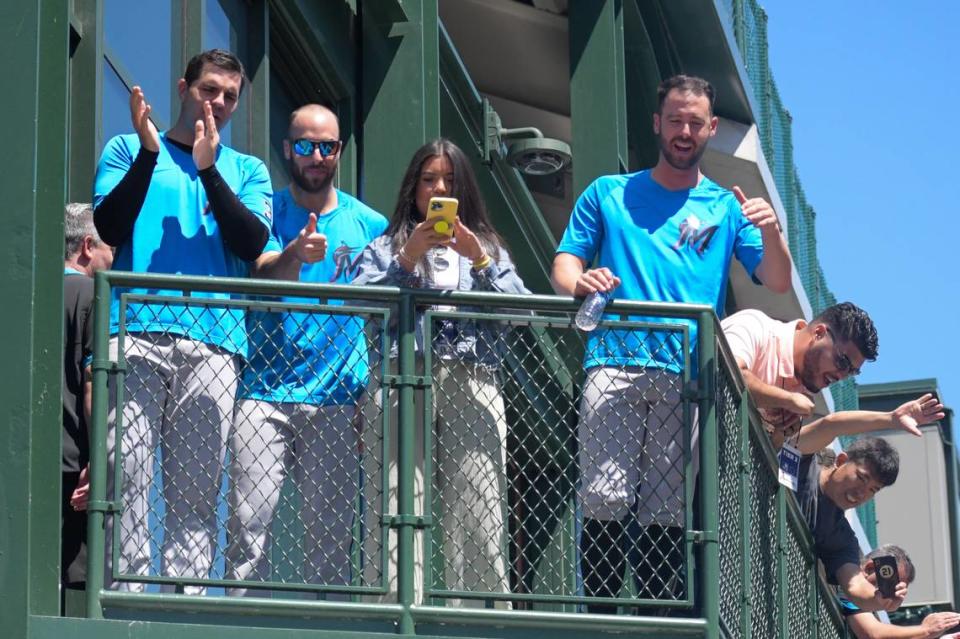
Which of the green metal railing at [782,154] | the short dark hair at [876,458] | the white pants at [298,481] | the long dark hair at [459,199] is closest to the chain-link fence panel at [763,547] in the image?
the short dark hair at [876,458]

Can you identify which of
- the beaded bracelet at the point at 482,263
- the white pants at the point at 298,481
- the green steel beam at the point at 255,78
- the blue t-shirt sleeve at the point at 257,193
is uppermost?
the green steel beam at the point at 255,78

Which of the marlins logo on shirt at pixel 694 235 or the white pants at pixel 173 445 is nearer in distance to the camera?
the white pants at pixel 173 445

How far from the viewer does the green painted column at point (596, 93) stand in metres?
15.1

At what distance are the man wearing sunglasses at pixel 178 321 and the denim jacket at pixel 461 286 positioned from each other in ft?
1.77

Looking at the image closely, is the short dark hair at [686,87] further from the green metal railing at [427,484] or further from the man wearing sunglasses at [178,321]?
the man wearing sunglasses at [178,321]

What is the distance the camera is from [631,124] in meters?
19.3

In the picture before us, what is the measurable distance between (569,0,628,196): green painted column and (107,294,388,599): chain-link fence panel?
21.5 ft

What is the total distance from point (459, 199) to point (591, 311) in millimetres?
785

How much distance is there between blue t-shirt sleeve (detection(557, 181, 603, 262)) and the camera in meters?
9.43

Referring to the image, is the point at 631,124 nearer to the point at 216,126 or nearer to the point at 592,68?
the point at 592,68

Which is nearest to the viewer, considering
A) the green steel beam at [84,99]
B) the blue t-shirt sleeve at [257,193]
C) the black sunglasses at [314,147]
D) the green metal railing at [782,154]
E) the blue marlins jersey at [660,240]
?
the blue t-shirt sleeve at [257,193]

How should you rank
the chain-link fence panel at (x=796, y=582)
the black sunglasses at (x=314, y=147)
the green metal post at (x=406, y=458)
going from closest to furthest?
the green metal post at (x=406, y=458), the black sunglasses at (x=314, y=147), the chain-link fence panel at (x=796, y=582)

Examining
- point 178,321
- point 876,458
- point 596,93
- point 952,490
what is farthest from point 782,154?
point 178,321

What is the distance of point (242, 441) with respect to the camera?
27.5 feet
